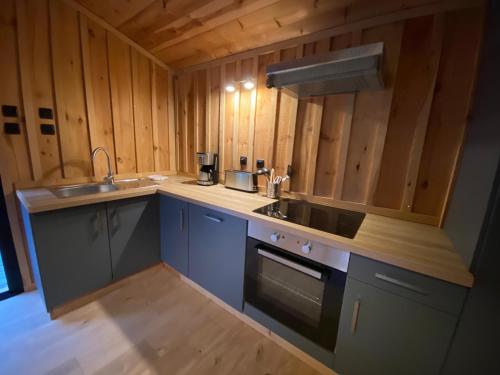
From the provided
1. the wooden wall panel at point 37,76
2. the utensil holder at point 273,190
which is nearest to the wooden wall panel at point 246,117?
the utensil holder at point 273,190

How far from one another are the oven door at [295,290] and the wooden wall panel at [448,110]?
0.76 m

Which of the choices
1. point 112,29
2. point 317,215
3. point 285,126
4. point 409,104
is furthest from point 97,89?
point 409,104

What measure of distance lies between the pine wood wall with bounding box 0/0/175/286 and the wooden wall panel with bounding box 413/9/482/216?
7.86 ft

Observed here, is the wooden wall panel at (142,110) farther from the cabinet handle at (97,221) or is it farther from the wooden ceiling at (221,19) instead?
the cabinet handle at (97,221)

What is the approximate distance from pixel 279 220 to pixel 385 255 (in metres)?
0.52

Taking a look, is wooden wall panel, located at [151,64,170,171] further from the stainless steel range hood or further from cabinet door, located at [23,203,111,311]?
the stainless steel range hood

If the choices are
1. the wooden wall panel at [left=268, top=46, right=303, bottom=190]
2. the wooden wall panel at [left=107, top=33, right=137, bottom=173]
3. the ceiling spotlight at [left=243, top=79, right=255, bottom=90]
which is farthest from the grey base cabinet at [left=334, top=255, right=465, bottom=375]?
the wooden wall panel at [left=107, top=33, right=137, bottom=173]

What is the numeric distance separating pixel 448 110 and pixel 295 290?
1300mm

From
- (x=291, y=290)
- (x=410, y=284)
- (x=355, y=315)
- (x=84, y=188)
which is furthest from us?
(x=84, y=188)

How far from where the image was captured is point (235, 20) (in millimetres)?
1568

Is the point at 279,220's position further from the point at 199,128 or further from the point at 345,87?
the point at 199,128

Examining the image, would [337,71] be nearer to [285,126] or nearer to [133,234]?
[285,126]

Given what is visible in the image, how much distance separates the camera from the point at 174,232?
1849mm

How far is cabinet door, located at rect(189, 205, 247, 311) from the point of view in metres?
1.44
